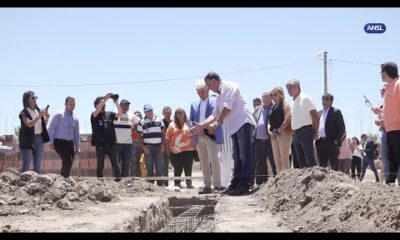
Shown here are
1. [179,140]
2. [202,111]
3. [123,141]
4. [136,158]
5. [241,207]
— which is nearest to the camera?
[241,207]

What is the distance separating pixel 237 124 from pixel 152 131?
303 centimetres

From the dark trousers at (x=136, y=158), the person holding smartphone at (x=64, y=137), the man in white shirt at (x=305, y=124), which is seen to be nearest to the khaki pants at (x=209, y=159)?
the man in white shirt at (x=305, y=124)

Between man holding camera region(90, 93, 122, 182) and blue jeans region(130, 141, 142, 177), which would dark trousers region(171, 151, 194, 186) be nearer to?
blue jeans region(130, 141, 142, 177)

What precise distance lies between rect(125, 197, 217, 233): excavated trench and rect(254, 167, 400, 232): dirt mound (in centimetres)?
69

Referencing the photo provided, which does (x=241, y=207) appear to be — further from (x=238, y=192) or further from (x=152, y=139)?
(x=152, y=139)

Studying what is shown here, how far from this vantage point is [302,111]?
7.08m

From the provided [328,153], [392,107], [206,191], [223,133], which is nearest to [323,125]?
[328,153]

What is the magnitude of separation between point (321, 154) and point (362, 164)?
5.51 metres

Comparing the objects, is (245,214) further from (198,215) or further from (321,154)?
(321,154)

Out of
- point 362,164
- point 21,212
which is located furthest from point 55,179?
point 362,164

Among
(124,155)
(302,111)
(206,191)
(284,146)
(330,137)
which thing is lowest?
(206,191)

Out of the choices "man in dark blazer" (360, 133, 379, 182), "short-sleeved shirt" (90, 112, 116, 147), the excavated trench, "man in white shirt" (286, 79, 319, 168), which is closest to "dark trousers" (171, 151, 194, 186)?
"short-sleeved shirt" (90, 112, 116, 147)

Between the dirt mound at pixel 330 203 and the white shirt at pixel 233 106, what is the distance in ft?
3.56

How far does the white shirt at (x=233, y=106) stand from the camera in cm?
717
